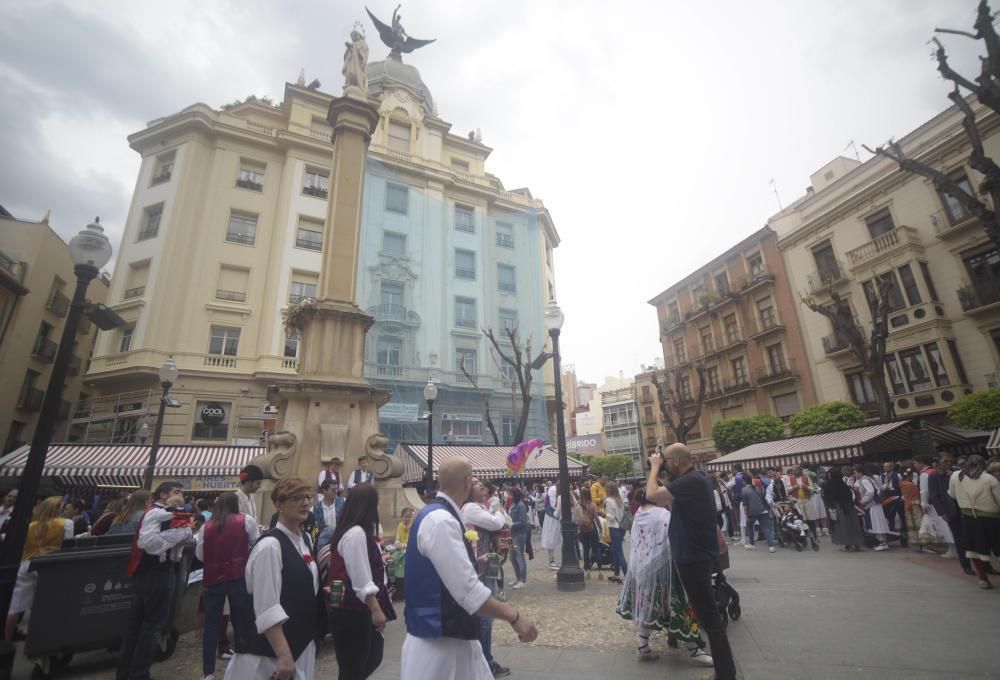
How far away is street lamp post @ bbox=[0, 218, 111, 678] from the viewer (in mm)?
4059

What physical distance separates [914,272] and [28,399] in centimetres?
4316

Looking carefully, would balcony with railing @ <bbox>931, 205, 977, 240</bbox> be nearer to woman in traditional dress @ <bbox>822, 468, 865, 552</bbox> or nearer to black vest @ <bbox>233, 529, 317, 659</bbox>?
woman in traditional dress @ <bbox>822, 468, 865, 552</bbox>

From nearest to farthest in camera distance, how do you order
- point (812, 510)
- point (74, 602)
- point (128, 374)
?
point (74, 602) → point (812, 510) → point (128, 374)

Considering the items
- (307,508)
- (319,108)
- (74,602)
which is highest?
(319,108)

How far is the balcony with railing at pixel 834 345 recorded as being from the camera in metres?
24.1

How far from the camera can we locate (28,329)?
74.4 feet

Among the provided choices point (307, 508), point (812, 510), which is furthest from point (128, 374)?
point (812, 510)

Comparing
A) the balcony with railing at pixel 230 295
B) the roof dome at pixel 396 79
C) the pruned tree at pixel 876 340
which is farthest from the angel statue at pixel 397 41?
the pruned tree at pixel 876 340

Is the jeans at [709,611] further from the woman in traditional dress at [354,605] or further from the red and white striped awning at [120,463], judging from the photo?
the red and white striped awning at [120,463]

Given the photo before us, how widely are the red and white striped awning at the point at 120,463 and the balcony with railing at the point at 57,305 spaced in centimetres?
1215

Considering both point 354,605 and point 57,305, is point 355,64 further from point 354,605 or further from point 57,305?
point 57,305

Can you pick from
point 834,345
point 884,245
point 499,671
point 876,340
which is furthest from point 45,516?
point 884,245

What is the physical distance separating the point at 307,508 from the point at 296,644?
772 millimetres

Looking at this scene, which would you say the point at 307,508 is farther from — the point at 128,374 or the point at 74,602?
the point at 128,374
